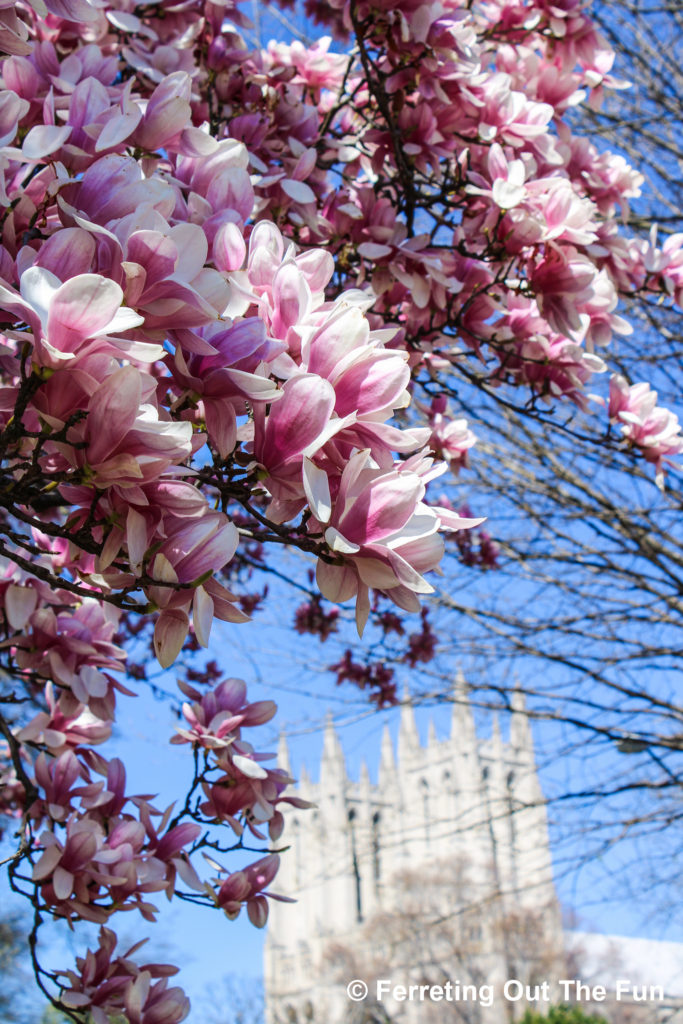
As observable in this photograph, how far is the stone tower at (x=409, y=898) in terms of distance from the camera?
2464 centimetres

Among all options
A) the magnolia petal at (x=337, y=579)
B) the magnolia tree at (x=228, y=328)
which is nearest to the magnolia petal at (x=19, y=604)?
the magnolia tree at (x=228, y=328)

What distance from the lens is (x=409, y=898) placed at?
27.1 meters

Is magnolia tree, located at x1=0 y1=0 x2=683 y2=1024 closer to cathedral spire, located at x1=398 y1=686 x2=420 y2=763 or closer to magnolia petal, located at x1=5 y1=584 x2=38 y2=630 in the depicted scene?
magnolia petal, located at x1=5 y1=584 x2=38 y2=630

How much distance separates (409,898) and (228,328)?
29013mm

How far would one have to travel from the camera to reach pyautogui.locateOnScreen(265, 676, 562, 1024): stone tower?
2464 cm

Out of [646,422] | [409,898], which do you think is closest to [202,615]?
[646,422]

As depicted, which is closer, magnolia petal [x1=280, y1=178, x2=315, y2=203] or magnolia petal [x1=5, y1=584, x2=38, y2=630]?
magnolia petal [x1=5, y1=584, x2=38, y2=630]

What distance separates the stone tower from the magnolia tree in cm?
1917

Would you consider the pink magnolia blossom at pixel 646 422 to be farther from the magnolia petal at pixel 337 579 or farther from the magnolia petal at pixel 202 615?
the magnolia petal at pixel 202 615

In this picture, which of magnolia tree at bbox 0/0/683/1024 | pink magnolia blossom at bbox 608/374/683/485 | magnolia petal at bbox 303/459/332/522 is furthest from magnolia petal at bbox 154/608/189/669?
pink magnolia blossom at bbox 608/374/683/485

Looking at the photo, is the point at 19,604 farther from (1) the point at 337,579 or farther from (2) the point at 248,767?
(1) the point at 337,579

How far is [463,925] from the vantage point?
23.9 meters

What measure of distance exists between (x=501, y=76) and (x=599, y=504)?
89.0 inches

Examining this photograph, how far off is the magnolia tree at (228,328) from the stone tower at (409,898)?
62.9 feet
